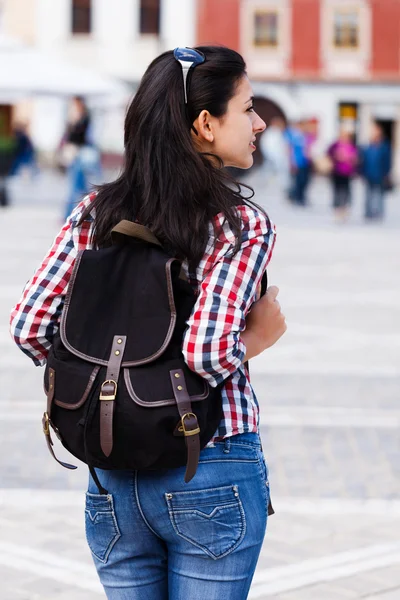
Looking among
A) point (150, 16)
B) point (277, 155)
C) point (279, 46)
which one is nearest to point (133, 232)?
point (277, 155)

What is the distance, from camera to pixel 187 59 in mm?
2420

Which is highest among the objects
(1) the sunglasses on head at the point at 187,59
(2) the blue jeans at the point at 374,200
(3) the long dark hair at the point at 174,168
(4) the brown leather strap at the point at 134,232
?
(1) the sunglasses on head at the point at 187,59

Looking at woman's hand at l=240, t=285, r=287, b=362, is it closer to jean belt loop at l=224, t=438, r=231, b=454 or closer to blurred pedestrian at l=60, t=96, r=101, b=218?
jean belt loop at l=224, t=438, r=231, b=454

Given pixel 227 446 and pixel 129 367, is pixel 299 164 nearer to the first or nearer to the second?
pixel 227 446

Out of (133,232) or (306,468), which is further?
(306,468)

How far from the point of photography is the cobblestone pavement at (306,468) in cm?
443

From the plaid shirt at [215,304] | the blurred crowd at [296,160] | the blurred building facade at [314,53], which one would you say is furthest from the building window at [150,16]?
the plaid shirt at [215,304]

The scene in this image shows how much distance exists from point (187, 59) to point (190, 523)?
2.79ft

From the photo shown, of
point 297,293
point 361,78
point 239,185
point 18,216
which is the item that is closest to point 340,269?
point 297,293

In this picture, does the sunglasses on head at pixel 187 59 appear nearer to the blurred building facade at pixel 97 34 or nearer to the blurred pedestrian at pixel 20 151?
Answer: the blurred pedestrian at pixel 20 151

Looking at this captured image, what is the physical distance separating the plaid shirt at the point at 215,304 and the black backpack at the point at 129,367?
0.04 meters

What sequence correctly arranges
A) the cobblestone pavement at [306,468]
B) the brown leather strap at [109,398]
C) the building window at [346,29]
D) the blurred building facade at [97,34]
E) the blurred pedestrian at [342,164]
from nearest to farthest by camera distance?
1. the brown leather strap at [109,398]
2. the cobblestone pavement at [306,468]
3. the blurred pedestrian at [342,164]
4. the building window at [346,29]
5. the blurred building facade at [97,34]

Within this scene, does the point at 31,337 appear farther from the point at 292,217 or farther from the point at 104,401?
the point at 292,217

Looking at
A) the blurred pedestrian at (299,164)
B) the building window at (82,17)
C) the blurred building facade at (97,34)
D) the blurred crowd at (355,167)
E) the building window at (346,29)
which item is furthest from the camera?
the building window at (82,17)
